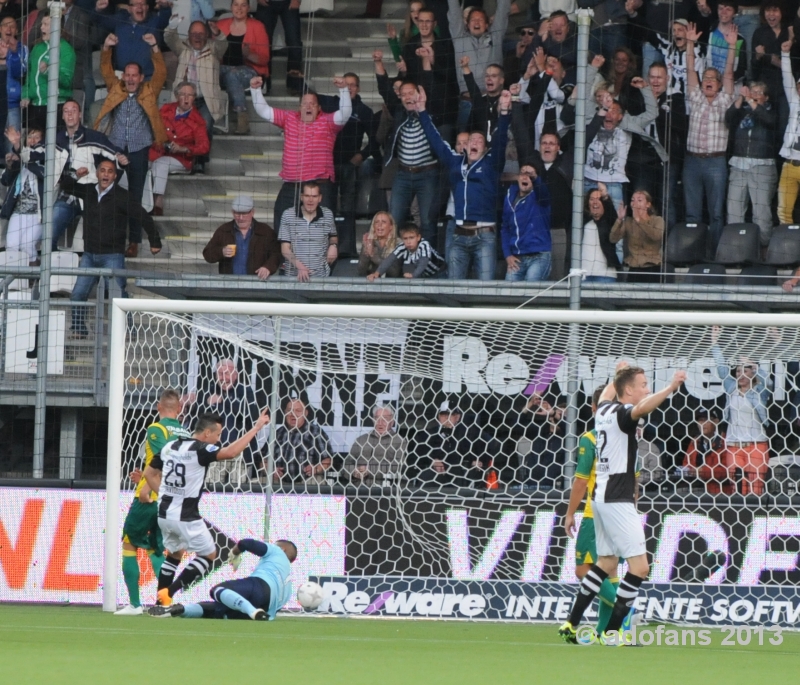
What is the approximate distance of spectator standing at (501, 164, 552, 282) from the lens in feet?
38.1

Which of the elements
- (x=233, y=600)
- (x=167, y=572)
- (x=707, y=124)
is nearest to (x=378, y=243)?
(x=707, y=124)

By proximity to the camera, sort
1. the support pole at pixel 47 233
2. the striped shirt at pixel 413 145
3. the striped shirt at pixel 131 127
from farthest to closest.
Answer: the striped shirt at pixel 131 127 < the striped shirt at pixel 413 145 < the support pole at pixel 47 233

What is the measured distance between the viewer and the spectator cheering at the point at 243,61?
14023mm

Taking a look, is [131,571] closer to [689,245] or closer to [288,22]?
[689,245]

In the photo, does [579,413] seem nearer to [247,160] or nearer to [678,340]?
[678,340]

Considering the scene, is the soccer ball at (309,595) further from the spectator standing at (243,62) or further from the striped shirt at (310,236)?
the spectator standing at (243,62)

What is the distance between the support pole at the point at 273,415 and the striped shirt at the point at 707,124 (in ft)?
14.3

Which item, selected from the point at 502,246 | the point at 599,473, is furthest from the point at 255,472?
the point at 599,473

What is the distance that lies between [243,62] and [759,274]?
237 inches

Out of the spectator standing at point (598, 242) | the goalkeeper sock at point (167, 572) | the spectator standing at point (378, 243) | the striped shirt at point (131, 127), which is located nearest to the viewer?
the goalkeeper sock at point (167, 572)

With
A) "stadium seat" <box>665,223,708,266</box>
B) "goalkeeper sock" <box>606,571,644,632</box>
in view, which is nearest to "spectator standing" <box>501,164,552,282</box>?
"stadium seat" <box>665,223,708,266</box>

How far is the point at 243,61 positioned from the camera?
14148mm

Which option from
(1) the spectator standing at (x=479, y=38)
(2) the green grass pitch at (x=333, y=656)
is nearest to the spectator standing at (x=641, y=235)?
(1) the spectator standing at (x=479, y=38)

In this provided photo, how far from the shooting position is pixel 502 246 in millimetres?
11883
